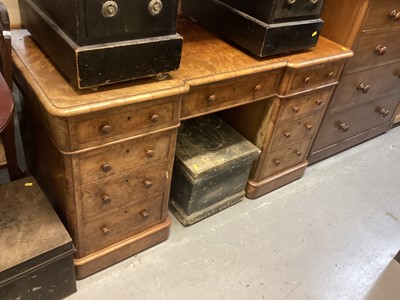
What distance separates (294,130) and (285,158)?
0.18 m

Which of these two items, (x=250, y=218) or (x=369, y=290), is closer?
(x=369, y=290)

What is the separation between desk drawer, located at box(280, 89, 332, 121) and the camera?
1582mm

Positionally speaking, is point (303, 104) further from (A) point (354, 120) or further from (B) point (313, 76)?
(A) point (354, 120)

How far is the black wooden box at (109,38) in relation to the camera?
2.98 feet

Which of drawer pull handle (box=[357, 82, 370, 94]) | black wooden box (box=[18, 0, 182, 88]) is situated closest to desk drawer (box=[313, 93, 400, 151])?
drawer pull handle (box=[357, 82, 370, 94])

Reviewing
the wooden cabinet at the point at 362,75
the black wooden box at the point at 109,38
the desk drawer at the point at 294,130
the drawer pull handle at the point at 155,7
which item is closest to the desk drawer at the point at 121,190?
the black wooden box at the point at 109,38

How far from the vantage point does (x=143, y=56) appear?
3.34 feet

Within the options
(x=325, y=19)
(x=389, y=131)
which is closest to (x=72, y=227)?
(x=325, y=19)

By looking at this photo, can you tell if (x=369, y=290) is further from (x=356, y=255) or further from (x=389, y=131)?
(x=389, y=131)

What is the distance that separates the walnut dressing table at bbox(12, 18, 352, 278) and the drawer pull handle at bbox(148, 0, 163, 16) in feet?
0.70

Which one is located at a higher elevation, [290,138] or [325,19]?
[325,19]

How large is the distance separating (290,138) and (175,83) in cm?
84

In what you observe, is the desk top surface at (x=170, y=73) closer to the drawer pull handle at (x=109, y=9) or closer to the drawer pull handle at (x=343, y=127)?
the drawer pull handle at (x=109, y=9)

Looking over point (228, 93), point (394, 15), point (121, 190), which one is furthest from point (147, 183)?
point (394, 15)
